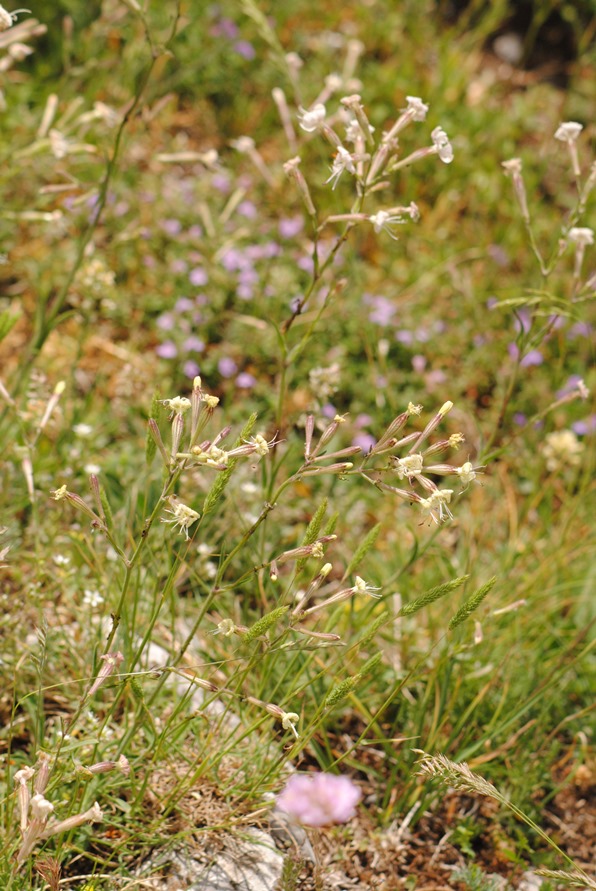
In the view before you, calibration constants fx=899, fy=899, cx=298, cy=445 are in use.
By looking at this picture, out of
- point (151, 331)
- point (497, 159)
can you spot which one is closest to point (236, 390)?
point (151, 331)

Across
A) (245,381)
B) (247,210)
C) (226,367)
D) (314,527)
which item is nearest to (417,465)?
(314,527)

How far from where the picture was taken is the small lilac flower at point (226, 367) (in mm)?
3367

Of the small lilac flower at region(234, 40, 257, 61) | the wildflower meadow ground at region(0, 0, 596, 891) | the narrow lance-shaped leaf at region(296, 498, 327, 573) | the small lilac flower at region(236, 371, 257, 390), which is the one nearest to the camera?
the narrow lance-shaped leaf at region(296, 498, 327, 573)

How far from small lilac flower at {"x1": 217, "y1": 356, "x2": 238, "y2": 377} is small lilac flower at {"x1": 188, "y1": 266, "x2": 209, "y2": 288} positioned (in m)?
0.35

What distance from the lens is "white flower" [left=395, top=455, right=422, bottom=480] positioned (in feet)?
5.18

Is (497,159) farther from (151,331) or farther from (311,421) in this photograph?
(311,421)

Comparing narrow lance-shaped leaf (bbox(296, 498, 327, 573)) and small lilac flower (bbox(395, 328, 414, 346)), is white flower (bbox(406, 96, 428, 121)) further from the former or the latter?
small lilac flower (bbox(395, 328, 414, 346))

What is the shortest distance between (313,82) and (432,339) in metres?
1.66

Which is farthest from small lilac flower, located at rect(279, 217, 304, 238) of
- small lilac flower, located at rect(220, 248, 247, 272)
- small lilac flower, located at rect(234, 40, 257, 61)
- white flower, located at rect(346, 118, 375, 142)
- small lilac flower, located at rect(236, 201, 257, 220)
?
white flower, located at rect(346, 118, 375, 142)

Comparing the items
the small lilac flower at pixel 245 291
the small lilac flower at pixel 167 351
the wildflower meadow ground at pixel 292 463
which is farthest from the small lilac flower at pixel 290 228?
the small lilac flower at pixel 167 351

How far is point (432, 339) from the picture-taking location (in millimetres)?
3703

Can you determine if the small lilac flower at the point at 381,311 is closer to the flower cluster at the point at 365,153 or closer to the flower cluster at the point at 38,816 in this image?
the flower cluster at the point at 365,153

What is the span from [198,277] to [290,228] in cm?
53

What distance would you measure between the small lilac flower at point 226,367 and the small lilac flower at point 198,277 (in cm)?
35
